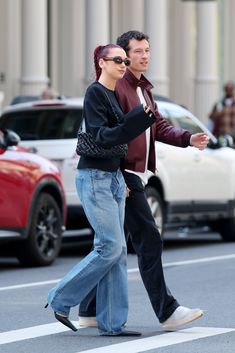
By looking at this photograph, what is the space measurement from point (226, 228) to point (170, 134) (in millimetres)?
9282

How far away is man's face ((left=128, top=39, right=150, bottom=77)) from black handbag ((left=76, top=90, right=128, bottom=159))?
0.42 m

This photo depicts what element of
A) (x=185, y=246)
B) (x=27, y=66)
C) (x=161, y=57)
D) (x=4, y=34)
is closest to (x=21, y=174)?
(x=185, y=246)

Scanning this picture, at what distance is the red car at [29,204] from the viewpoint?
44.2 feet

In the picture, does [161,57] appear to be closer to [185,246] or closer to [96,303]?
[185,246]

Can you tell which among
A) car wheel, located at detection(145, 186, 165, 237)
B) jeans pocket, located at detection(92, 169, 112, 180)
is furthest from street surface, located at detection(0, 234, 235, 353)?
jeans pocket, located at detection(92, 169, 112, 180)

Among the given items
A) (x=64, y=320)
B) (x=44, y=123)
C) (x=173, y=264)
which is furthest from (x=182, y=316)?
(x=44, y=123)

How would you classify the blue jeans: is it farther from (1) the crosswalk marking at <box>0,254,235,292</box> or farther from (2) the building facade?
(2) the building facade

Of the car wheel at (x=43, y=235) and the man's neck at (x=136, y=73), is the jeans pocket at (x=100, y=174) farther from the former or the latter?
the car wheel at (x=43, y=235)

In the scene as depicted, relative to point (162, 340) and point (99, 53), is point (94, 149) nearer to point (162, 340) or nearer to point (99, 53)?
point (99, 53)

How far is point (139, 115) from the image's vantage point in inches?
333

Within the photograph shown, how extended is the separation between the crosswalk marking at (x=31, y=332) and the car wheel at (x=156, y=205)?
6455 mm

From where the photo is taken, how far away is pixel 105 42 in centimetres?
2772

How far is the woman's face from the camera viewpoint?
8.76 m

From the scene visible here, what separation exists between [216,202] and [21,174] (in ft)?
14.7
